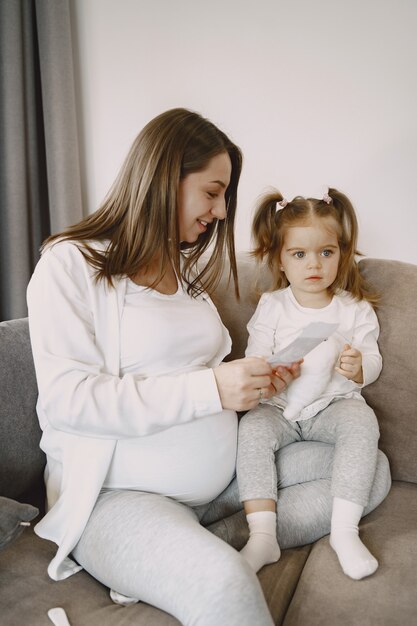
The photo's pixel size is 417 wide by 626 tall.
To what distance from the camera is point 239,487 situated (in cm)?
127

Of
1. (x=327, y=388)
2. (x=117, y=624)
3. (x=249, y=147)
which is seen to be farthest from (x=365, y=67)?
(x=117, y=624)

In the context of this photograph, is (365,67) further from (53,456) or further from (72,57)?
(53,456)

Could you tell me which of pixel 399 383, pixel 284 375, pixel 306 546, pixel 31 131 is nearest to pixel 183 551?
pixel 306 546

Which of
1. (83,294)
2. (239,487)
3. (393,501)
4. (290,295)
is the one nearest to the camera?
(83,294)

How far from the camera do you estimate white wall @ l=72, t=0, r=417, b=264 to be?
6.06 feet

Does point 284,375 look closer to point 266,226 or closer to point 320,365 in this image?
point 320,365

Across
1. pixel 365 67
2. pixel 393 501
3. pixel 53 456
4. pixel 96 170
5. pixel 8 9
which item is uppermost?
pixel 8 9

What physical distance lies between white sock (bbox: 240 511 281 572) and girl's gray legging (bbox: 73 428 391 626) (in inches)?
2.2

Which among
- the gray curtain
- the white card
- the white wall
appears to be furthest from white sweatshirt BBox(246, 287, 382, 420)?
the gray curtain

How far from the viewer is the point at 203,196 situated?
1.28m

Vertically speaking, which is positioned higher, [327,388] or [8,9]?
[8,9]

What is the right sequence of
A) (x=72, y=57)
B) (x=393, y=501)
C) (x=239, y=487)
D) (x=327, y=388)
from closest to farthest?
(x=239, y=487), (x=393, y=501), (x=327, y=388), (x=72, y=57)

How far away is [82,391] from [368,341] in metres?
0.80

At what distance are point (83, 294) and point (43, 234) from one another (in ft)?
4.57
